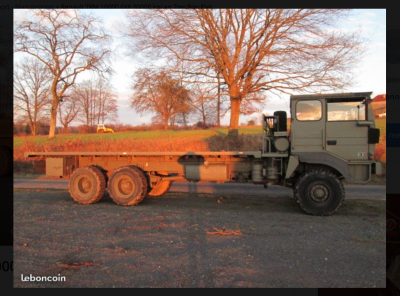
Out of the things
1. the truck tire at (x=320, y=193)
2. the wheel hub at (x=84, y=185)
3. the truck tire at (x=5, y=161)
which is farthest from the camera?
the truck tire at (x=5, y=161)

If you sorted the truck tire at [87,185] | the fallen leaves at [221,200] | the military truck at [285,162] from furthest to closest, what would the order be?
the fallen leaves at [221,200] → the truck tire at [87,185] → the military truck at [285,162]

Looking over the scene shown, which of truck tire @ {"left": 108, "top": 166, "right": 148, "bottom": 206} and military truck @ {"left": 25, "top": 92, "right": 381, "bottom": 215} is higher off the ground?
military truck @ {"left": 25, "top": 92, "right": 381, "bottom": 215}

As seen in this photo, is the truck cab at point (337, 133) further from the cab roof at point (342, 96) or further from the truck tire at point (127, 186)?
the truck tire at point (127, 186)

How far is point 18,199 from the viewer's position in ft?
27.9

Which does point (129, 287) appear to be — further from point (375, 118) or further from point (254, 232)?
point (375, 118)

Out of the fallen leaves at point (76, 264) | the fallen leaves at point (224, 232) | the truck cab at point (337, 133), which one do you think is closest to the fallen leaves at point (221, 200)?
the truck cab at point (337, 133)

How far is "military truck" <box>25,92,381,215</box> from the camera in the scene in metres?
7.05

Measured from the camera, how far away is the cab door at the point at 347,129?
7.07 metres

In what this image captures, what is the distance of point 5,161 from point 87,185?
6.26m

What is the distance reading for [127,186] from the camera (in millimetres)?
8148

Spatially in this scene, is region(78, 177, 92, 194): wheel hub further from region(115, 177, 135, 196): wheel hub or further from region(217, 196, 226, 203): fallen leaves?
region(217, 196, 226, 203): fallen leaves

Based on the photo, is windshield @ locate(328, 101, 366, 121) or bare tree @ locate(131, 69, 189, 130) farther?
bare tree @ locate(131, 69, 189, 130)

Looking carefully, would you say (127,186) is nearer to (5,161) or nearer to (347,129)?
(347,129)

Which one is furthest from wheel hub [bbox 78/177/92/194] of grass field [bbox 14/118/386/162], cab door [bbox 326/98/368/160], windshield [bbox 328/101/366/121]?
grass field [bbox 14/118/386/162]
